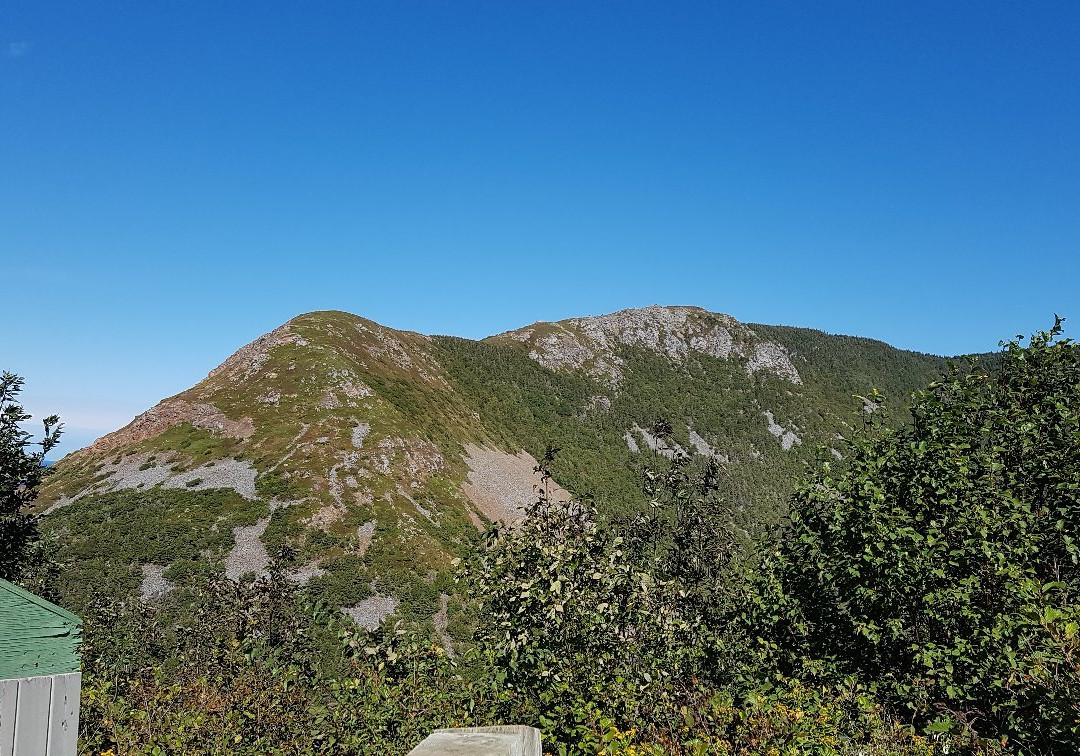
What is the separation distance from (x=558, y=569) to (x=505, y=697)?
1545 mm

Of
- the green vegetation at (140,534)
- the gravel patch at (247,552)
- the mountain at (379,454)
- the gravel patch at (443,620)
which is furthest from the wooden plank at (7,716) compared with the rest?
the gravel patch at (247,552)

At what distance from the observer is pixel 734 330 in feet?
494

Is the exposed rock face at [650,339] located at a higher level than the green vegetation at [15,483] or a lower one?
higher

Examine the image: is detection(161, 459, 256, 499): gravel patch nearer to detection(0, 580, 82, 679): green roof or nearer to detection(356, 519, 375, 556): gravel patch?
detection(356, 519, 375, 556): gravel patch

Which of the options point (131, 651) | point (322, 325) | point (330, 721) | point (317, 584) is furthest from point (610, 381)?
point (330, 721)

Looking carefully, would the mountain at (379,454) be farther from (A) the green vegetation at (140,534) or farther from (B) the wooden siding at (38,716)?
(B) the wooden siding at (38,716)

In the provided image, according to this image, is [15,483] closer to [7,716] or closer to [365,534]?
[7,716]

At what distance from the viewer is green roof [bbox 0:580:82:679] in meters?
4.53

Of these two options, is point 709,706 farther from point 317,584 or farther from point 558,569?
point 317,584

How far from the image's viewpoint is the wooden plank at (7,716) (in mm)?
4328

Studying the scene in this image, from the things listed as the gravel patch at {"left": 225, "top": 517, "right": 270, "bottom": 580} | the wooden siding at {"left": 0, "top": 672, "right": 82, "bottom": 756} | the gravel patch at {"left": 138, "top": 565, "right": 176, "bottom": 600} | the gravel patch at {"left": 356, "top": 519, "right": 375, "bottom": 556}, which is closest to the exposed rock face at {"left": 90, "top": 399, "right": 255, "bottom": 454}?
the gravel patch at {"left": 225, "top": 517, "right": 270, "bottom": 580}

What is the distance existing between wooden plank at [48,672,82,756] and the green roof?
10 centimetres

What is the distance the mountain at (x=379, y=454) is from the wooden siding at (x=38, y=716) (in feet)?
21.1

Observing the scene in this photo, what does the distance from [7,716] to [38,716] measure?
0.23 m
